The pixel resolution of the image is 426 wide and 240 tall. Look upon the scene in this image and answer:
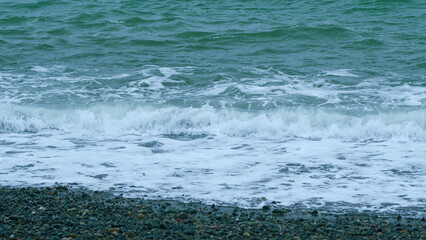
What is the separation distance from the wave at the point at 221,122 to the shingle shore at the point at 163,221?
128 inches

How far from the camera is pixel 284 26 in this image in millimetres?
16625

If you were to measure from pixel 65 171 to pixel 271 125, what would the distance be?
345 centimetres

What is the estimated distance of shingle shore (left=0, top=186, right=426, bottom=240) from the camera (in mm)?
5020

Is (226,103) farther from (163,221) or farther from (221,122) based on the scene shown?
(163,221)

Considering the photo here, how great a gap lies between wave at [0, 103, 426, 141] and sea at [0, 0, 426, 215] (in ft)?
0.10

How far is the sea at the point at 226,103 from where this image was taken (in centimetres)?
688

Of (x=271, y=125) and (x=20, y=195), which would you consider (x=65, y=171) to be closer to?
(x=20, y=195)

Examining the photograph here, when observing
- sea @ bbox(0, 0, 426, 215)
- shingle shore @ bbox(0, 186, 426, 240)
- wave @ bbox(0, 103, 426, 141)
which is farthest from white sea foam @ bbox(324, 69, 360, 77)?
shingle shore @ bbox(0, 186, 426, 240)

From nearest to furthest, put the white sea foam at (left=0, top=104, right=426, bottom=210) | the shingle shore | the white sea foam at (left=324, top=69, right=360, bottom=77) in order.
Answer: the shingle shore
the white sea foam at (left=0, top=104, right=426, bottom=210)
the white sea foam at (left=324, top=69, right=360, bottom=77)

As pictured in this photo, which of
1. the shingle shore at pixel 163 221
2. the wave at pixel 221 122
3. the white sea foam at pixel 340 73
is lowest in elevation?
the white sea foam at pixel 340 73

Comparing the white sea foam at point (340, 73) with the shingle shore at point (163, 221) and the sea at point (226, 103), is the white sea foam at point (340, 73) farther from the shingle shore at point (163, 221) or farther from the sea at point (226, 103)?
the shingle shore at point (163, 221)

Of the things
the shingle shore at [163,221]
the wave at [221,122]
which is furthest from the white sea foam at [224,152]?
the shingle shore at [163,221]

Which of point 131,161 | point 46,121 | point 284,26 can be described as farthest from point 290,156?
point 284,26

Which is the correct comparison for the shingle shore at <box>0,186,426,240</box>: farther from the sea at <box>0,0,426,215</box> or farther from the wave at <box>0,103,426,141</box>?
the wave at <box>0,103,426,141</box>
